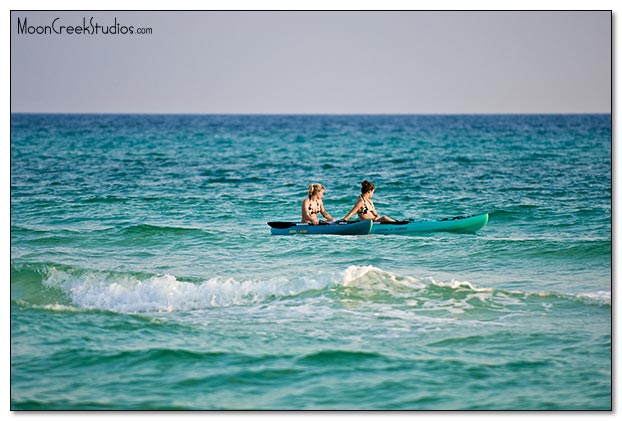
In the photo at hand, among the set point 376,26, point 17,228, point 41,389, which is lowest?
point 41,389

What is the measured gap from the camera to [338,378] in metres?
7.67

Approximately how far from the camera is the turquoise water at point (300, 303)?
24.7 feet

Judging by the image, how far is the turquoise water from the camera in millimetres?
7531

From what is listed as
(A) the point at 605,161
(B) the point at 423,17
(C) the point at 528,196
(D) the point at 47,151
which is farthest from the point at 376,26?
(D) the point at 47,151

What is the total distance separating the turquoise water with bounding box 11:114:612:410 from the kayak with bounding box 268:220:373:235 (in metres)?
0.19

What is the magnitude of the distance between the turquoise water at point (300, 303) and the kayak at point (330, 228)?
191 millimetres

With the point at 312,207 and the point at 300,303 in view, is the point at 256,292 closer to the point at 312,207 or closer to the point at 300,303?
the point at 300,303

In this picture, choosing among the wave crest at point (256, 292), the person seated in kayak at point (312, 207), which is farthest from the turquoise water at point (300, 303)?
the person seated in kayak at point (312, 207)

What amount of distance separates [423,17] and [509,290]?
3.64 m

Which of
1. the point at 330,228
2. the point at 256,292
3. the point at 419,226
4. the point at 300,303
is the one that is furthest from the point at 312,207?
the point at 300,303

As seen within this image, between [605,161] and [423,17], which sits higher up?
[423,17]

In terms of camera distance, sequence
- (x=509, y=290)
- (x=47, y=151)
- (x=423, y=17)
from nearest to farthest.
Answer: (x=509, y=290)
(x=423, y=17)
(x=47, y=151)

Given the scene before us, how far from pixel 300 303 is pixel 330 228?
365cm

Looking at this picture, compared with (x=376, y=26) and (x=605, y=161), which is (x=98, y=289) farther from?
(x=605, y=161)
